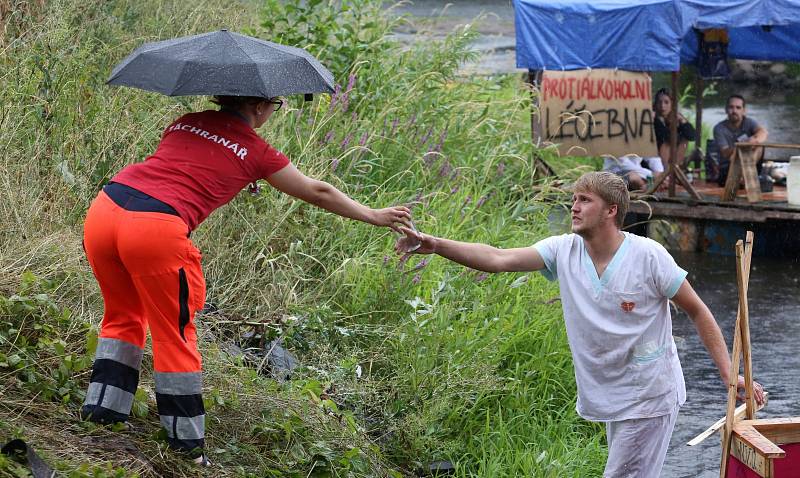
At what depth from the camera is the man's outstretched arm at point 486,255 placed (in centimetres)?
458

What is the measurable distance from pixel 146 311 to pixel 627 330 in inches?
72.8

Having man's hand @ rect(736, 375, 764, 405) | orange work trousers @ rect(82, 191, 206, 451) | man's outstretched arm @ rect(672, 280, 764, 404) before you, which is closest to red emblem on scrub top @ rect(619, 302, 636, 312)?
man's outstretched arm @ rect(672, 280, 764, 404)

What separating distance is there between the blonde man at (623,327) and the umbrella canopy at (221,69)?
1.22 m

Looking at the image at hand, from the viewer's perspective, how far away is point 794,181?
11266mm

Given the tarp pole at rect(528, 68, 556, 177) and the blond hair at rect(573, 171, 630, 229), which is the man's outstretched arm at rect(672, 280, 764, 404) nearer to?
the blond hair at rect(573, 171, 630, 229)

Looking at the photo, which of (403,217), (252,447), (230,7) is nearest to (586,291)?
(403,217)

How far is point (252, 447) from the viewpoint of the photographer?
186 inches

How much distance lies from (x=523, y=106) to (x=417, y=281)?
577 centimetres

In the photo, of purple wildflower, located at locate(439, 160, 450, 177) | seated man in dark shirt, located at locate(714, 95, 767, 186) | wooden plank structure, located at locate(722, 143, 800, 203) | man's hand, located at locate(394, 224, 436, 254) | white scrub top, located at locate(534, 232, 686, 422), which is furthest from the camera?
seated man in dark shirt, located at locate(714, 95, 767, 186)

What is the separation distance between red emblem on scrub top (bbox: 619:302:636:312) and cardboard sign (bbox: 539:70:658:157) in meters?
7.64

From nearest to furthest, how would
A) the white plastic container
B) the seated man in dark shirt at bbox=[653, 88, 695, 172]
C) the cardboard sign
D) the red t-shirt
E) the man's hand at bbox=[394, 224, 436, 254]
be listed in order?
1. the red t-shirt
2. the man's hand at bbox=[394, 224, 436, 254]
3. the white plastic container
4. the cardboard sign
5. the seated man in dark shirt at bbox=[653, 88, 695, 172]

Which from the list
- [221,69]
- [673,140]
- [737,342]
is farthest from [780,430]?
[673,140]

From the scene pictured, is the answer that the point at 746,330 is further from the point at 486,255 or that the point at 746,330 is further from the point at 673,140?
the point at 673,140

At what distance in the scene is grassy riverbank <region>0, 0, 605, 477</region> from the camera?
A: 187 inches
